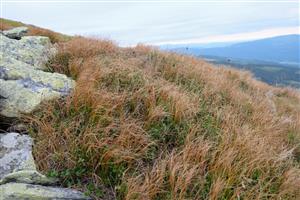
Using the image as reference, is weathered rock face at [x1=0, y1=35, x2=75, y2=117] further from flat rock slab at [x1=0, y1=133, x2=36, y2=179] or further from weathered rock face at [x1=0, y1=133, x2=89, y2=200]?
weathered rock face at [x1=0, y1=133, x2=89, y2=200]

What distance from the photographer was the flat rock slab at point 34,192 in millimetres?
4445

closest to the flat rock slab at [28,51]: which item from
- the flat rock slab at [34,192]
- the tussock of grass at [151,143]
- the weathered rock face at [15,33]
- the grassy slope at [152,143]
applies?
the tussock of grass at [151,143]

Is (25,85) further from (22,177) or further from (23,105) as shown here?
(22,177)

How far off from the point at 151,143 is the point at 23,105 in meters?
2.27

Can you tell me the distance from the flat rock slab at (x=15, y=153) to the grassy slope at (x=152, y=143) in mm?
149

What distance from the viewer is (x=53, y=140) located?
547cm

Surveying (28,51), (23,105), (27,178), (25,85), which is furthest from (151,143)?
(28,51)

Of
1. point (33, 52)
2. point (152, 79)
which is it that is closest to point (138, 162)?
point (152, 79)

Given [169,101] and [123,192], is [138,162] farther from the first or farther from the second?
[169,101]

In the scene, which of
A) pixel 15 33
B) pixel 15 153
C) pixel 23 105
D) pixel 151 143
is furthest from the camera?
pixel 15 33

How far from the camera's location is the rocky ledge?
15.1 ft

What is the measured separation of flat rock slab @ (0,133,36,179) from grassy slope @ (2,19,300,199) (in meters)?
0.15

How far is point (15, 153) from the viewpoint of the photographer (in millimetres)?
5352

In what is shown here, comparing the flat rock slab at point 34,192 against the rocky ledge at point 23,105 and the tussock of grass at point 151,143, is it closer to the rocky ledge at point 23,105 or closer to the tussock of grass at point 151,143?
the rocky ledge at point 23,105
